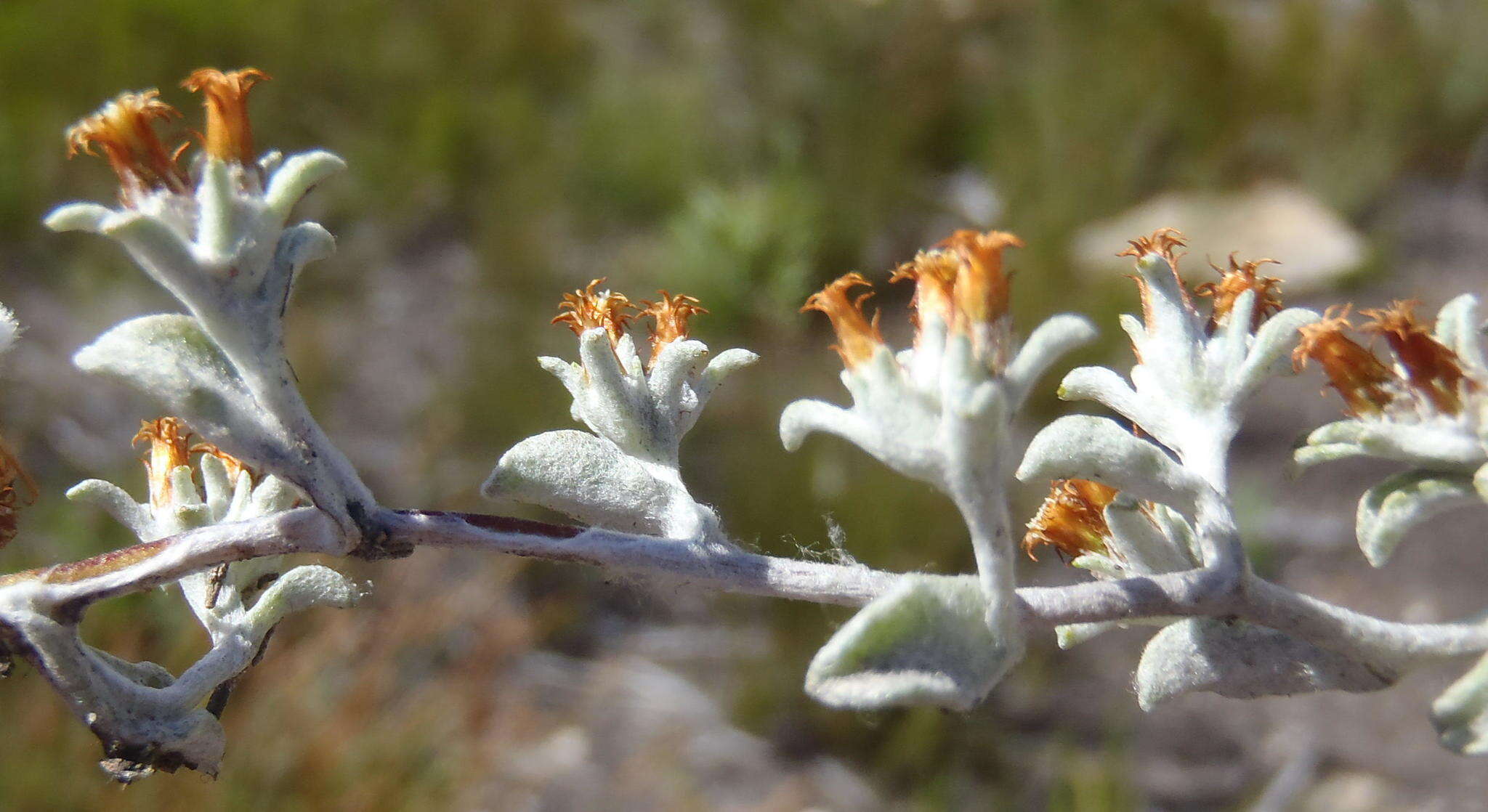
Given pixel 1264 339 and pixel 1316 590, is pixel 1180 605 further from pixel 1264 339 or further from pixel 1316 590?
pixel 1316 590

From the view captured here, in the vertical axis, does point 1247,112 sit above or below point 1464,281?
above

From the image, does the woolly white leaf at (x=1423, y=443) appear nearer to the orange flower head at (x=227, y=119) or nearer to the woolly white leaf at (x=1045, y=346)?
the woolly white leaf at (x=1045, y=346)

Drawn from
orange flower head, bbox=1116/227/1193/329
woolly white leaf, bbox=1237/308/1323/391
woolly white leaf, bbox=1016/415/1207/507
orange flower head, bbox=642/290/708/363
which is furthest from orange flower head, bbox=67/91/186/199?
woolly white leaf, bbox=1237/308/1323/391

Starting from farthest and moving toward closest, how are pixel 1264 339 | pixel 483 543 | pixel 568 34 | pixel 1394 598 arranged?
pixel 568 34
pixel 1394 598
pixel 1264 339
pixel 483 543

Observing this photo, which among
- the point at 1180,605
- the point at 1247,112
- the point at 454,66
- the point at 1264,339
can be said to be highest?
the point at 454,66

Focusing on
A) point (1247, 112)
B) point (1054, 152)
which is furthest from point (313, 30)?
point (1247, 112)

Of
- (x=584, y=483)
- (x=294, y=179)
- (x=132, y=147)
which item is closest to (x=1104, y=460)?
(x=584, y=483)

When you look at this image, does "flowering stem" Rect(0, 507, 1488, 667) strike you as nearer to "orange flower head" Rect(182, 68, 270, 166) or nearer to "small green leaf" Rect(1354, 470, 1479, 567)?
"small green leaf" Rect(1354, 470, 1479, 567)

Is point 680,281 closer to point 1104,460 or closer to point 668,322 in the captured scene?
point 668,322
